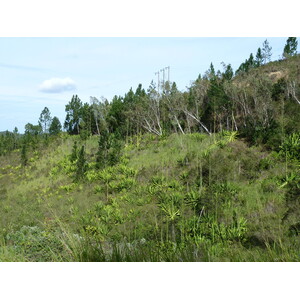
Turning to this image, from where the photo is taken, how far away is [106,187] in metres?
11.0

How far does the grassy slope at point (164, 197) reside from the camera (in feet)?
18.7

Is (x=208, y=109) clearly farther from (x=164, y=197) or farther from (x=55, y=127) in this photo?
(x=55, y=127)

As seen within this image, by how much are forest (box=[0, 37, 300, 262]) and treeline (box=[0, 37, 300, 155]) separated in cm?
9

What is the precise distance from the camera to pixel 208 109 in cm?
1838

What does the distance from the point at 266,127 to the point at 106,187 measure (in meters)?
7.61

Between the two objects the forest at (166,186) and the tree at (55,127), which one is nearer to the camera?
the forest at (166,186)

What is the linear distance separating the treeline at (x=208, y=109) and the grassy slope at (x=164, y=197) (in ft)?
5.84

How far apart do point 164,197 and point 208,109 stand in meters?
11.3

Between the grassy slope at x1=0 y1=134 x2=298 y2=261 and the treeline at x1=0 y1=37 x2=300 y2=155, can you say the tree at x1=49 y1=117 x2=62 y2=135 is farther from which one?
the grassy slope at x1=0 y1=134 x2=298 y2=261

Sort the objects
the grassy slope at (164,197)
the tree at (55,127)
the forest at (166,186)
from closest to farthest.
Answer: the forest at (166,186) < the grassy slope at (164,197) < the tree at (55,127)

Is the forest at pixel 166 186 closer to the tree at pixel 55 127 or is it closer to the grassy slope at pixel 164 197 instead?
the grassy slope at pixel 164 197

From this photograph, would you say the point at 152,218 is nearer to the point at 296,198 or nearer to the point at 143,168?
the point at 296,198

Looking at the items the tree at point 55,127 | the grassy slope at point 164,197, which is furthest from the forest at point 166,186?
the tree at point 55,127

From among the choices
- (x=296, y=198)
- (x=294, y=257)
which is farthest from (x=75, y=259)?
(x=296, y=198)
